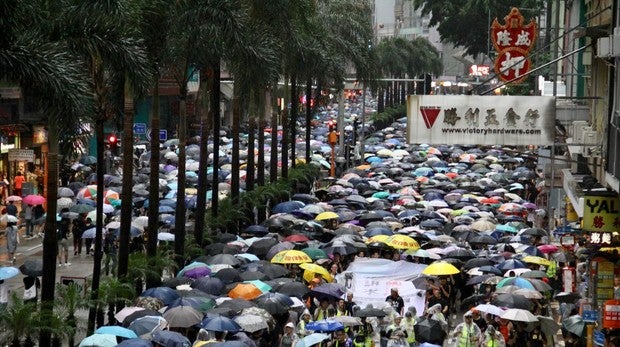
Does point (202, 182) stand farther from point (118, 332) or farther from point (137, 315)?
point (118, 332)

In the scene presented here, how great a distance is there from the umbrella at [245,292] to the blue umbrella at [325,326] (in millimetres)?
2424

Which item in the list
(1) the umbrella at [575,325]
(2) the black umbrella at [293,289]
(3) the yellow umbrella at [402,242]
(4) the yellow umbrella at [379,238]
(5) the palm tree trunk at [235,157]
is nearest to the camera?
(1) the umbrella at [575,325]

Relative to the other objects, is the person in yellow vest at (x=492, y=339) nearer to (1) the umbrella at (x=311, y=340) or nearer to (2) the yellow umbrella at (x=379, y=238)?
(1) the umbrella at (x=311, y=340)

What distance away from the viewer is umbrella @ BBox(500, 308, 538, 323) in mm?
23500

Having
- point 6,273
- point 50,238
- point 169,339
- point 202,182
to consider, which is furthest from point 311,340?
point 202,182

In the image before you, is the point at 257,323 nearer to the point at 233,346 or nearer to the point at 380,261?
the point at 233,346

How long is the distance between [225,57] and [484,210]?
35.3 ft

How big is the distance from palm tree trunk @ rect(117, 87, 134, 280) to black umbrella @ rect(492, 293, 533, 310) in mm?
7364

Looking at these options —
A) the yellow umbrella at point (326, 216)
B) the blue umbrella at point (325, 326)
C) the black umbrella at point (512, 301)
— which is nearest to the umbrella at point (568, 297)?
the black umbrella at point (512, 301)

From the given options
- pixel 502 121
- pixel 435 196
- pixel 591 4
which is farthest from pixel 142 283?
pixel 435 196

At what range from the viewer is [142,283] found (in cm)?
2877

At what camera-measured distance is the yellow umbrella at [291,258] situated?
29.0 m

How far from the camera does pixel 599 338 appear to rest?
22.5 m

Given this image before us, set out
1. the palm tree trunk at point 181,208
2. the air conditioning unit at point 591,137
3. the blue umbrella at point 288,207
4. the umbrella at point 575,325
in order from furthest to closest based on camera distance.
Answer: the blue umbrella at point 288,207
the palm tree trunk at point 181,208
the air conditioning unit at point 591,137
the umbrella at point 575,325
